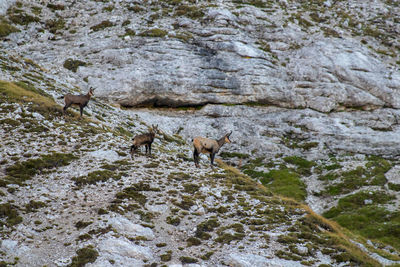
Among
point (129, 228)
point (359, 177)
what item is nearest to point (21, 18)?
point (129, 228)

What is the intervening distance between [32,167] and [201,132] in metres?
36.0

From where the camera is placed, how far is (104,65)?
194 ft

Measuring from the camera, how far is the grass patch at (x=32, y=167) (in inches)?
739

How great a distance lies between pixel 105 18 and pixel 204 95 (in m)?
31.4

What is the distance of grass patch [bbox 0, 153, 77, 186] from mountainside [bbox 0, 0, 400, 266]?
12 centimetres

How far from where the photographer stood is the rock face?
59.0m

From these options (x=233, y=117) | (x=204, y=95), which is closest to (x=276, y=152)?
(x=233, y=117)

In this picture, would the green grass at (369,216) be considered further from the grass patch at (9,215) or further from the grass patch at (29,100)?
the grass patch at (29,100)

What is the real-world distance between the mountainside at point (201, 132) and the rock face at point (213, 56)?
0.34m

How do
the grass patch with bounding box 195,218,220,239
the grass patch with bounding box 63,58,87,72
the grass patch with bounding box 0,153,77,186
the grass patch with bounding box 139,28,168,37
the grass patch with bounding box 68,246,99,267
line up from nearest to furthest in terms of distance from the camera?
1. the grass patch with bounding box 68,246,99,267
2. the grass patch with bounding box 195,218,220,239
3. the grass patch with bounding box 0,153,77,186
4. the grass patch with bounding box 63,58,87,72
5. the grass patch with bounding box 139,28,168,37

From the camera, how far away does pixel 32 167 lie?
20.5 metres

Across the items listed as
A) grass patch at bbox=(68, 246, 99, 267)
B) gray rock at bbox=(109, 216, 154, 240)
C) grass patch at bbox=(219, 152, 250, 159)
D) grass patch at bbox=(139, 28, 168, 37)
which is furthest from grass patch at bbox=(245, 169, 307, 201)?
grass patch at bbox=(139, 28, 168, 37)

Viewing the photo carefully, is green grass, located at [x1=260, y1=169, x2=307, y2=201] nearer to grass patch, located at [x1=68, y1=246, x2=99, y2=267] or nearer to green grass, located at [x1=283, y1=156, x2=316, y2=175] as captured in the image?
green grass, located at [x1=283, y1=156, x2=316, y2=175]

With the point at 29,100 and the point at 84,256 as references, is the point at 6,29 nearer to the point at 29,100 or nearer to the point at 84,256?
the point at 29,100
